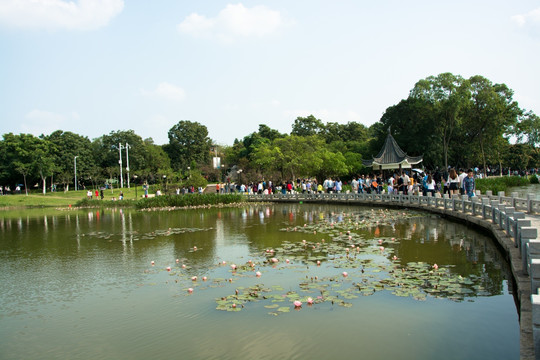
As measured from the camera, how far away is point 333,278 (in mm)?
8211

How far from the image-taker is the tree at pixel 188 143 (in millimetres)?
68688

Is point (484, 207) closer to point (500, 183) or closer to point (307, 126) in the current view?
point (500, 183)

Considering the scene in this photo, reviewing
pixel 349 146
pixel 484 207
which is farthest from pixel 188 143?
pixel 484 207

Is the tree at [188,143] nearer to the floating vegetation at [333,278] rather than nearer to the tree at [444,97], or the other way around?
the tree at [444,97]

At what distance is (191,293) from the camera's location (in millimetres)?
7742

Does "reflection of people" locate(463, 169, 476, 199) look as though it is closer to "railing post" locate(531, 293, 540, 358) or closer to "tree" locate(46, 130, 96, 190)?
"railing post" locate(531, 293, 540, 358)

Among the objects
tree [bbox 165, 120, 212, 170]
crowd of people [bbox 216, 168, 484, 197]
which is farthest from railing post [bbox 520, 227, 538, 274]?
tree [bbox 165, 120, 212, 170]

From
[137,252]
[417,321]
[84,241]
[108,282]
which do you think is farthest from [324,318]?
[84,241]

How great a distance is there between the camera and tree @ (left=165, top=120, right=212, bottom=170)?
68688 millimetres

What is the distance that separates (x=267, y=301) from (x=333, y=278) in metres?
1.68

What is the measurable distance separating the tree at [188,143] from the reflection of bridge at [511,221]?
132ft

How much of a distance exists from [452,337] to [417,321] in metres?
0.58

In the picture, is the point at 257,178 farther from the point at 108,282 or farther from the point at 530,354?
the point at 530,354

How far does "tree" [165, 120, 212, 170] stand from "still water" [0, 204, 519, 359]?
184 feet
